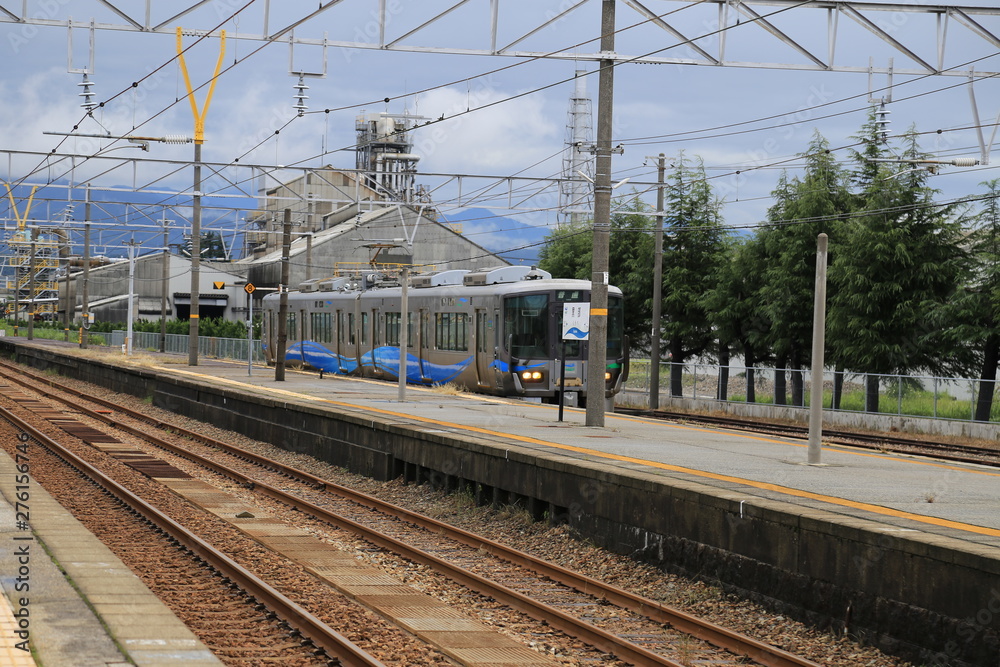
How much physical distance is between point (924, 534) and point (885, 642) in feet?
2.62

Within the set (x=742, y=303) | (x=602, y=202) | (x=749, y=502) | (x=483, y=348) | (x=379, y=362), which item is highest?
(x=602, y=202)

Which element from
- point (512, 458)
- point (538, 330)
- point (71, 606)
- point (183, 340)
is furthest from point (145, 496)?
point (183, 340)

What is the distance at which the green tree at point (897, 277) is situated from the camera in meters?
30.7

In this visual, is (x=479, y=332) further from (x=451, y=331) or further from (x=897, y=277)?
(x=897, y=277)

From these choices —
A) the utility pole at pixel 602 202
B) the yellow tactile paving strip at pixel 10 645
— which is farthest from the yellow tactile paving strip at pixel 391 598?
the utility pole at pixel 602 202

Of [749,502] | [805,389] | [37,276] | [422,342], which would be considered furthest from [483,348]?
[37,276]

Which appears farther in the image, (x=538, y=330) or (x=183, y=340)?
(x=183, y=340)

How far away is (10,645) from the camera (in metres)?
7.07

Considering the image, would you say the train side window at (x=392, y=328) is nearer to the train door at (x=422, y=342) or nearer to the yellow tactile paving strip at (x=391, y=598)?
the train door at (x=422, y=342)

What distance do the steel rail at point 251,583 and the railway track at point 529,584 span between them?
1791 millimetres

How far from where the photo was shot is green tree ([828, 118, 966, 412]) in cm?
3070

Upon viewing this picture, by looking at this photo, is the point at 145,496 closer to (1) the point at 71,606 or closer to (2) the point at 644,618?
(1) the point at 71,606

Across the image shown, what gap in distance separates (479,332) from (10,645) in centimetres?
2202

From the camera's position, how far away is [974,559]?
7.63 m
